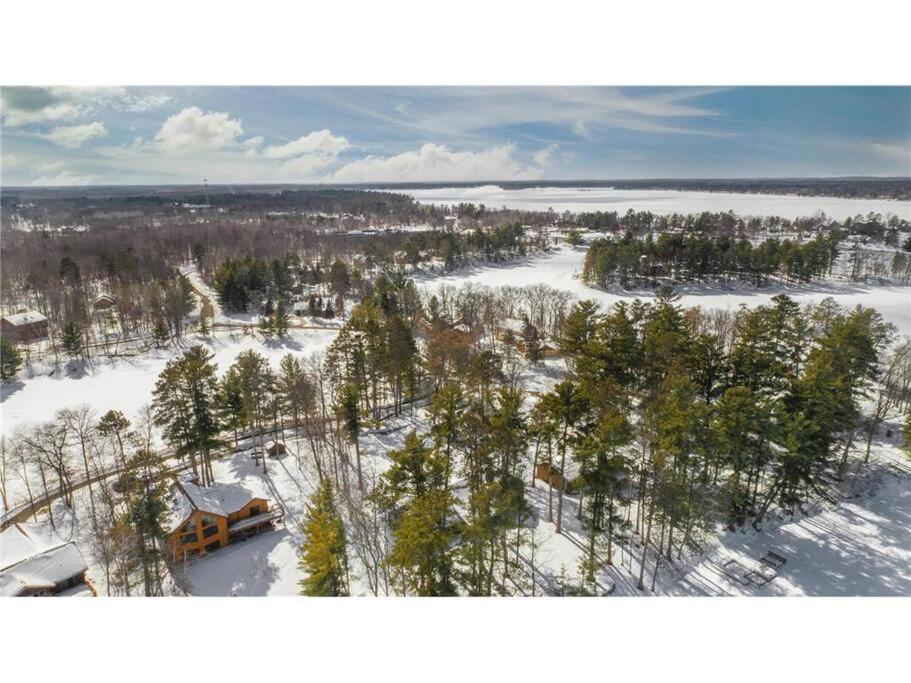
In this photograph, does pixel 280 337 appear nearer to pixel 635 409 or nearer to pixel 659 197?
pixel 635 409

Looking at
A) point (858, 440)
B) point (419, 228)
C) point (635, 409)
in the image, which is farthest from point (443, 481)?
point (419, 228)

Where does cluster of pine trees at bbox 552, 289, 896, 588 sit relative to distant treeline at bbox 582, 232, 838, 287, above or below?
below

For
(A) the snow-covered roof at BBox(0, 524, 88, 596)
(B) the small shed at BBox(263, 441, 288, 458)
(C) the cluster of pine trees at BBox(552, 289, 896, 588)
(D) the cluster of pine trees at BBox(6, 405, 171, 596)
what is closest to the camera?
(D) the cluster of pine trees at BBox(6, 405, 171, 596)

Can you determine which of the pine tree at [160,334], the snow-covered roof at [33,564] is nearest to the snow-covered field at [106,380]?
the pine tree at [160,334]

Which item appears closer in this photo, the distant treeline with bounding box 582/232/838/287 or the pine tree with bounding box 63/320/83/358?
the pine tree with bounding box 63/320/83/358

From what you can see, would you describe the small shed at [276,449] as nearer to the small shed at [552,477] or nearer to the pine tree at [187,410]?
the pine tree at [187,410]

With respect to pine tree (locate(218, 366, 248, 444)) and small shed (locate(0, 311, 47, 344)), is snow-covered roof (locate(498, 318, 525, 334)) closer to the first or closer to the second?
pine tree (locate(218, 366, 248, 444))

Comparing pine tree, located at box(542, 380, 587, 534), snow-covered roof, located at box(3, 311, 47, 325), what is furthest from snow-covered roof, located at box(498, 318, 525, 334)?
snow-covered roof, located at box(3, 311, 47, 325)

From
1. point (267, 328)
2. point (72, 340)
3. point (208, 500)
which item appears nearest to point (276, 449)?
point (208, 500)
